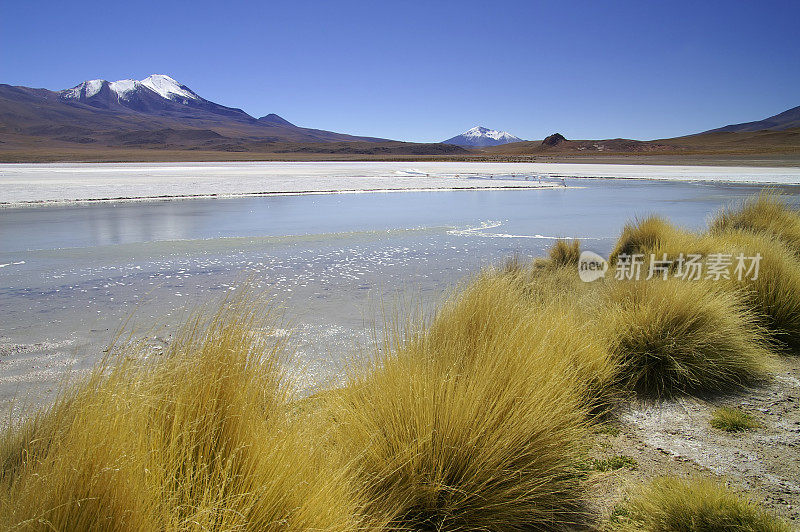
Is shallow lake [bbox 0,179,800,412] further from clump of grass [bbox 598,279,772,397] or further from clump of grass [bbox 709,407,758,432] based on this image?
clump of grass [bbox 709,407,758,432]

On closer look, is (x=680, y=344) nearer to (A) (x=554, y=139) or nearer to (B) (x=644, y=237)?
(B) (x=644, y=237)

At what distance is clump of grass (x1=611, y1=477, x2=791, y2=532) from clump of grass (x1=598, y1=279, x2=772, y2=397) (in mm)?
1273

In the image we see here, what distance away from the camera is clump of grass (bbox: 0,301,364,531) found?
1.49m

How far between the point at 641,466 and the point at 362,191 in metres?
19.0

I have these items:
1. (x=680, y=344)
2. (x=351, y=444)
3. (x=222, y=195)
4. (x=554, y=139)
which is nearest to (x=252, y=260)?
(x=680, y=344)

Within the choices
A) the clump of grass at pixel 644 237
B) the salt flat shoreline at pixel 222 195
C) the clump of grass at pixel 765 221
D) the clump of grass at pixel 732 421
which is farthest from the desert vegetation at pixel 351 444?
the salt flat shoreline at pixel 222 195

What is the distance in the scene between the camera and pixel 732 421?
10.2 ft

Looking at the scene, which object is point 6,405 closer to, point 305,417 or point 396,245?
point 305,417

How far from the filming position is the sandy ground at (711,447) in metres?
2.52

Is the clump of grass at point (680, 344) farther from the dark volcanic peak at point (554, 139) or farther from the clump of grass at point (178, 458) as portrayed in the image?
the dark volcanic peak at point (554, 139)

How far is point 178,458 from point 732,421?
9.70ft

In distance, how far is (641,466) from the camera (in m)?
2.74

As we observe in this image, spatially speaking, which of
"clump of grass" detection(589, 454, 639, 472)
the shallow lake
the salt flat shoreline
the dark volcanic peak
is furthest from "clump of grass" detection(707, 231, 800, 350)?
the dark volcanic peak

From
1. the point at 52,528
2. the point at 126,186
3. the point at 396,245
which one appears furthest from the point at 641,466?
the point at 126,186
